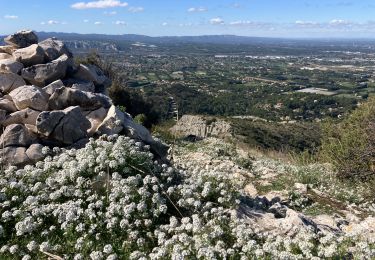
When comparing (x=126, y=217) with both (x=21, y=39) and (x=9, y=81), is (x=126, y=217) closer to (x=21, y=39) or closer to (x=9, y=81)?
(x=9, y=81)

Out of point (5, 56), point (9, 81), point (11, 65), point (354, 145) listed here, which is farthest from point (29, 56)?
point (354, 145)

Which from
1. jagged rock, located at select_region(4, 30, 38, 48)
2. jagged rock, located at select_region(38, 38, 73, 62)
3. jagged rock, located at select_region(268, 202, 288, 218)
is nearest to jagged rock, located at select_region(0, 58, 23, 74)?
jagged rock, located at select_region(38, 38, 73, 62)

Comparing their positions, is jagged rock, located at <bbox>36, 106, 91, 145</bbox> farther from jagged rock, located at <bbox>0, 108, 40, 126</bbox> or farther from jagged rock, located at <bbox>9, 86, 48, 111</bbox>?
jagged rock, located at <bbox>9, 86, 48, 111</bbox>

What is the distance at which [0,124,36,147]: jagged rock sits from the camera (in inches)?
361

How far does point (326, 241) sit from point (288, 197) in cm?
476

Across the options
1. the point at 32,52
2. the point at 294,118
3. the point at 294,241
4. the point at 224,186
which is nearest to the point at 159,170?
the point at 224,186

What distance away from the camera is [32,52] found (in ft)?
41.9

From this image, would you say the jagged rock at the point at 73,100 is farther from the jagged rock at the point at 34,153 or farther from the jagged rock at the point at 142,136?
the jagged rock at the point at 34,153

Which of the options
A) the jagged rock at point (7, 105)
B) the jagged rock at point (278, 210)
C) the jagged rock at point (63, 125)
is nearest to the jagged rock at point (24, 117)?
the jagged rock at point (7, 105)

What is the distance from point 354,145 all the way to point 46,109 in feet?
41.4

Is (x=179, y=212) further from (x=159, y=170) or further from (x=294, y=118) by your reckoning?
(x=294, y=118)

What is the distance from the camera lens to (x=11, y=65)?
39.3ft

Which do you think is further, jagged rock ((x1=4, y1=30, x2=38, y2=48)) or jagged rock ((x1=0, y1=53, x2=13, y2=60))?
jagged rock ((x1=4, y1=30, x2=38, y2=48))

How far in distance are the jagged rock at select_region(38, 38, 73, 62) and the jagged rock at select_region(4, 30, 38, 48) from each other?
51 centimetres
